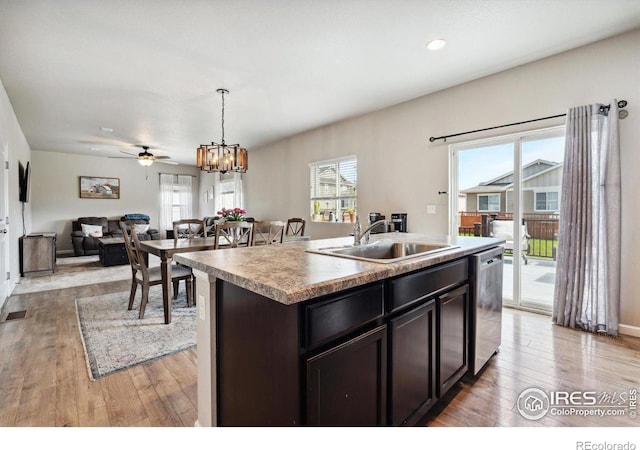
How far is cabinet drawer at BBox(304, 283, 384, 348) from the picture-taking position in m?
1.07

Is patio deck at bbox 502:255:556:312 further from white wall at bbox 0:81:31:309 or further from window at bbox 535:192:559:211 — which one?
white wall at bbox 0:81:31:309

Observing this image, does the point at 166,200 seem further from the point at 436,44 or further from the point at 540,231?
the point at 540,231

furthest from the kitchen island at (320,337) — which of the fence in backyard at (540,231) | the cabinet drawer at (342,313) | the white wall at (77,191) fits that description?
the white wall at (77,191)

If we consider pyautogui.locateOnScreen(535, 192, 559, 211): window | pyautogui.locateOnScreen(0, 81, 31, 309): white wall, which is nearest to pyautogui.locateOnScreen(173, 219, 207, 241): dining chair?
pyautogui.locateOnScreen(0, 81, 31, 309): white wall

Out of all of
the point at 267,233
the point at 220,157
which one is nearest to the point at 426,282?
the point at 267,233

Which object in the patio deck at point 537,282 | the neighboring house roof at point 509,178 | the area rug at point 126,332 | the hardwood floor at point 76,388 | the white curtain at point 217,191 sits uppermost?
the white curtain at point 217,191

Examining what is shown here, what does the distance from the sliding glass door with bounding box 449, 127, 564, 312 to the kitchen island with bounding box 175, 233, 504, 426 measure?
220 cm

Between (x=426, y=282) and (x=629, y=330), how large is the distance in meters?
→ 2.55

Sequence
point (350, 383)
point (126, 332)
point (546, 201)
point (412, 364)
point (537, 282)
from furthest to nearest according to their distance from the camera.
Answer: point (537, 282)
point (546, 201)
point (126, 332)
point (412, 364)
point (350, 383)

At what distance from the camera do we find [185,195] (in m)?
9.71

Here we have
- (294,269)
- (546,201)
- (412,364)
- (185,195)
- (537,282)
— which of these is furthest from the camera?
(185,195)

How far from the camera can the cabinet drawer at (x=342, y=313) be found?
42.1 inches

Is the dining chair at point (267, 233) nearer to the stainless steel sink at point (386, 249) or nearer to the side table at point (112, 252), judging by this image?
the stainless steel sink at point (386, 249)

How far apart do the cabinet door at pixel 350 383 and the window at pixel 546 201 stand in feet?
9.62
